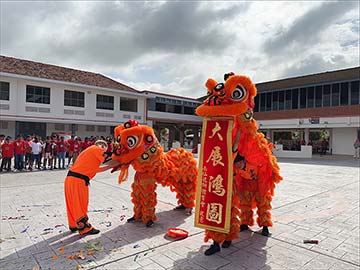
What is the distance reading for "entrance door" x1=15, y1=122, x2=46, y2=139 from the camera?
64.9 ft

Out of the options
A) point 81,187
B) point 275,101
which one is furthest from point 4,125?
point 275,101

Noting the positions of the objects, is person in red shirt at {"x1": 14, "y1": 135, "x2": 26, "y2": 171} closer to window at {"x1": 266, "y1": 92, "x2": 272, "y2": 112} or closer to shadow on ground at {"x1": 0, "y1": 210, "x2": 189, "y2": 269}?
shadow on ground at {"x1": 0, "y1": 210, "x2": 189, "y2": 269}

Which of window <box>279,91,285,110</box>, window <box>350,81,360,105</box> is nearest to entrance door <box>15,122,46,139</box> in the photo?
window <box>279,91,285,110</box>

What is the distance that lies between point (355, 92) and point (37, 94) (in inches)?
995

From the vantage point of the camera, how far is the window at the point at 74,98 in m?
21.2

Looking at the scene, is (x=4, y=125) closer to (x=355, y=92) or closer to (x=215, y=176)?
(x=215, y=176)

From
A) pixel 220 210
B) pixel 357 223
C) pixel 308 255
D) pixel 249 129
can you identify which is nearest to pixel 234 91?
pixel 249 129

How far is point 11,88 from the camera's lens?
18328mm

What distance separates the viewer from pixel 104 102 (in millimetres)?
23484

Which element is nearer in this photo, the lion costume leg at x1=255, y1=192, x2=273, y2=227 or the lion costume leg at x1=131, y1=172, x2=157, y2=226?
the lion costume leg at x1=255, y1=192, x2=273, y2=227

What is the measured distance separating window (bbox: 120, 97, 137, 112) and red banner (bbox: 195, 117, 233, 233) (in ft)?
76.0

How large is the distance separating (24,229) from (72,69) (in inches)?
908

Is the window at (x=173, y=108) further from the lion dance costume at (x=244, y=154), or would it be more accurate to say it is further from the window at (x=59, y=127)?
the lion dance costume at (x=244, y=154)

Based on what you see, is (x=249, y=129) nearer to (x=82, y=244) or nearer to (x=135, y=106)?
A: (x=82, y=244)
